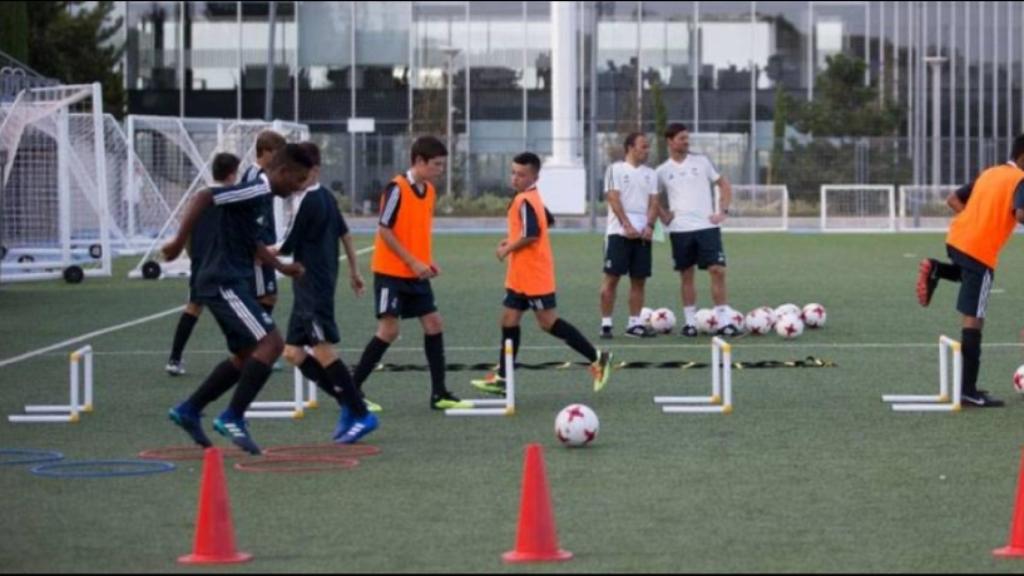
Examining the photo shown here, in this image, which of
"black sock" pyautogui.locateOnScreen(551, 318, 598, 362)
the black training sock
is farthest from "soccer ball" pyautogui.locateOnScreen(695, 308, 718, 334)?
the black training sock

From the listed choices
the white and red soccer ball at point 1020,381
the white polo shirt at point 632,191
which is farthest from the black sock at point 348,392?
the white polo shirt at point 632,191

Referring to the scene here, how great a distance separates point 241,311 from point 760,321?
30.1ft

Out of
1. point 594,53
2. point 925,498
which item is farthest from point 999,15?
point 925,498

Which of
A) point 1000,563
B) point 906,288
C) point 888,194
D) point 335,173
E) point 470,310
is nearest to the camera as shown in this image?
point 1000,563

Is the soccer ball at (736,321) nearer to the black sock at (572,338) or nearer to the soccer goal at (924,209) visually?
the black sock at (572,338)

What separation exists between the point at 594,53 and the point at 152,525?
143ft

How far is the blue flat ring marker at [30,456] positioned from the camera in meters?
11.8

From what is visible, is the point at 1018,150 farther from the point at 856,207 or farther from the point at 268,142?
the point at 856,207

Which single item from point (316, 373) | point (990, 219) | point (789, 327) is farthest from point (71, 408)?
point (789, 327)

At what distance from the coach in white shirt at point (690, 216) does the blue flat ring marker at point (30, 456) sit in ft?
30.6

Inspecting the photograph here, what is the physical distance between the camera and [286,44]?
67.9 metres

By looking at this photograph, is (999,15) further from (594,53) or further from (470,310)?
(470,310)

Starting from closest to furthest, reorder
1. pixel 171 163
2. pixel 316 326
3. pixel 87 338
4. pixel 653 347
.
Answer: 1. pixel 316 326
2. pixel 653 347
3. pixel 87 338
4. pixel 171 163

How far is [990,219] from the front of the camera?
1418 cm
